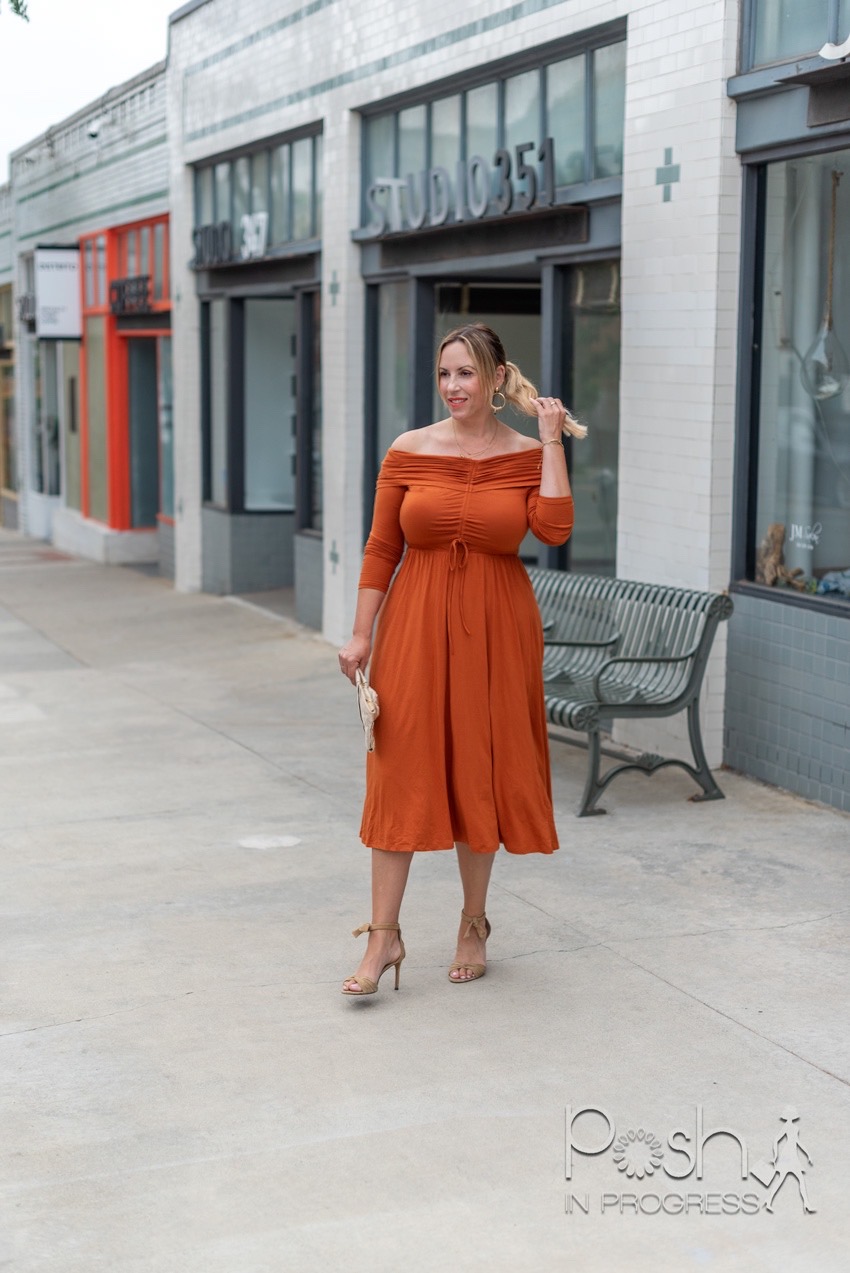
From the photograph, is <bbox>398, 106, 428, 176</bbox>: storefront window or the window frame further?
<bbox>398, 106, 428, 176</bbox>: storefront window

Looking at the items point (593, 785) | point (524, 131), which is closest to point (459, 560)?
point (593, 785)

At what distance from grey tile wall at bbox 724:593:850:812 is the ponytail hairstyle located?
2.78m

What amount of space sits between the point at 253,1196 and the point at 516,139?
295 inches

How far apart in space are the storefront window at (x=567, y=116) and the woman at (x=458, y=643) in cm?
466

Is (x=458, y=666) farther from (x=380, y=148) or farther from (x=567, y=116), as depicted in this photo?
(x=380, y=148)

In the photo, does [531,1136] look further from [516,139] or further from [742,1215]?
[516,139]

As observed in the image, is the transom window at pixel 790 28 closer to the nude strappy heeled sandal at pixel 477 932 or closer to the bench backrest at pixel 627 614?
the bench backrest at pixel 627 614

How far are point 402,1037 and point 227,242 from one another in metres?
10.8

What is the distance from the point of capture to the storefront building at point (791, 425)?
7.41 metres

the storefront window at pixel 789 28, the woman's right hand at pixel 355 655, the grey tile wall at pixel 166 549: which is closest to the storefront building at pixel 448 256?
the storefront window at pixel 789 28

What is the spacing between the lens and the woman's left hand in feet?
16.2

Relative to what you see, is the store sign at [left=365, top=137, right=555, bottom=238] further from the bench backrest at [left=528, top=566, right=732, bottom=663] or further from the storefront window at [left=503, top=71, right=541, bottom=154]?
the bench backrest at [left=528, top=566, right=732, bottom=663]

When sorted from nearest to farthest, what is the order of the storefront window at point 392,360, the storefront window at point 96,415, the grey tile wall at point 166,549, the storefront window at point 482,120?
1. the storefront window at point 482,120
2. the storefront window at point 392,360
3. the grey tile wall at point 166,549
4. the storefront window at point 96,415

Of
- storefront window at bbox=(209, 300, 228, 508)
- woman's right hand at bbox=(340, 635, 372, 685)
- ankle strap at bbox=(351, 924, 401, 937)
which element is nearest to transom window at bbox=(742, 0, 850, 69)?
woman's right hand at bbox=(340, 635, 372, 685)
